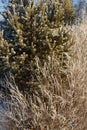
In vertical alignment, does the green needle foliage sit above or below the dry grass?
above

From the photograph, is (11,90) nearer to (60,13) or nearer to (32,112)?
(32,112)

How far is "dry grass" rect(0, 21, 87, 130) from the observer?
23.4 feet

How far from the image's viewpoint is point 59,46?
7.85 meters

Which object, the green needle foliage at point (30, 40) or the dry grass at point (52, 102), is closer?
the dry grass at point (52, 102)

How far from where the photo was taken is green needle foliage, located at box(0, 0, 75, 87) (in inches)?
303

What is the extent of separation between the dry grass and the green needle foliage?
0.32 metres

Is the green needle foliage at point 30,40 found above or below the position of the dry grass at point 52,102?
above

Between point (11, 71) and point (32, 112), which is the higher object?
point (11, 71)

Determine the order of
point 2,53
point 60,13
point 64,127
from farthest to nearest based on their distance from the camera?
point 60,13
point 2,53
point 64,127

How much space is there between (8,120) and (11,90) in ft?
2.20

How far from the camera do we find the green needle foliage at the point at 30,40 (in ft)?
25.2

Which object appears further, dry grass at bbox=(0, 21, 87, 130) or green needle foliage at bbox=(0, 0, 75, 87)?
green needle foliage at bbox=(0, 0, 75, 87)

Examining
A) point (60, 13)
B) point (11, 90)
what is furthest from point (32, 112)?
point (60, 13)

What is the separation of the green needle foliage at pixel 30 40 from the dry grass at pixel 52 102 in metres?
0.32
